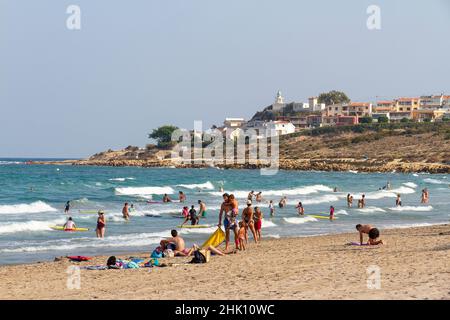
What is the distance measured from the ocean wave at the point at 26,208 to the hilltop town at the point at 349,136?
62.2 meters

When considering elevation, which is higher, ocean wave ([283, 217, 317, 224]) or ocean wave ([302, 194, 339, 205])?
ocean wave ([283, 217, 317, 224])

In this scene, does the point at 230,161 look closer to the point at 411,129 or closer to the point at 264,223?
the point at 411,129

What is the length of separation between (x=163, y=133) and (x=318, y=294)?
467 ft

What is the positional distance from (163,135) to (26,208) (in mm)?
114856

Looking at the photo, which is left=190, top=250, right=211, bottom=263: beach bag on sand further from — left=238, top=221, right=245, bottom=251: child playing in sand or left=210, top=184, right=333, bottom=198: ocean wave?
left=210, top=184, right=333, bottom=198: ocean wave

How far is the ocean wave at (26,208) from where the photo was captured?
3681cm

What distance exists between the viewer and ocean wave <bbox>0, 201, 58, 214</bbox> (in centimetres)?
3681

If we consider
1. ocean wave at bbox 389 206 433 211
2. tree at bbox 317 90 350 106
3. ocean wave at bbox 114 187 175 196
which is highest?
tree at bbox 317 90 350 106

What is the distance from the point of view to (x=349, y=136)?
401 feet

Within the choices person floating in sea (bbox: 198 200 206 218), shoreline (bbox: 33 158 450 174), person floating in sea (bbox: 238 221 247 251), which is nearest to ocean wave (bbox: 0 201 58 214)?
person floating in sea (bbox: 198 200 206 218)

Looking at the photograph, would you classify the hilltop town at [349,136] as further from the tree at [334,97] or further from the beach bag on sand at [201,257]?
the beach bag on sand at [201,257]

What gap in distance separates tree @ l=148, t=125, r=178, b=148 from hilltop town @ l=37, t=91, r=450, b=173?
10.9ft

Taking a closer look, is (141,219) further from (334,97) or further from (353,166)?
(334,97)

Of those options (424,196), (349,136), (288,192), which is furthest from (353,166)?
(424,196)
